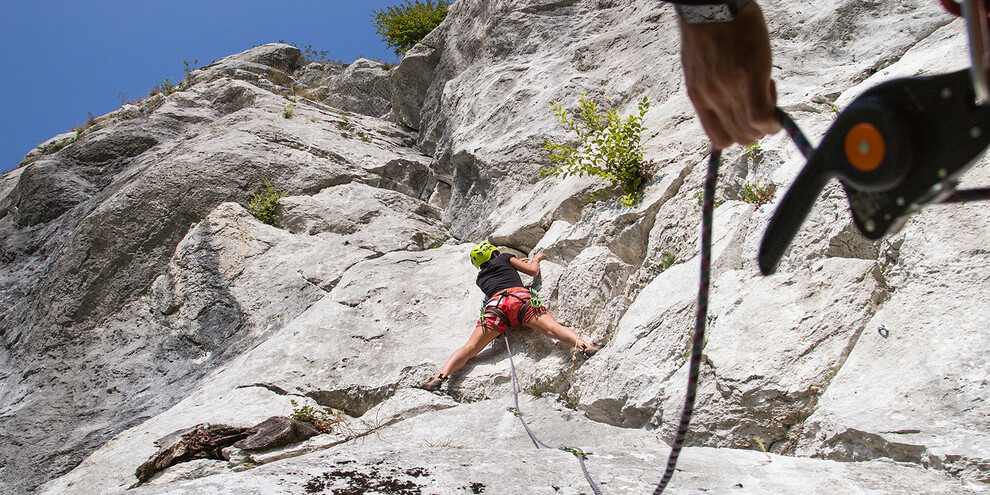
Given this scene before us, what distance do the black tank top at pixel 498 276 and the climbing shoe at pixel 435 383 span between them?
939 millimetres

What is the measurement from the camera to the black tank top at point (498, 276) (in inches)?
225

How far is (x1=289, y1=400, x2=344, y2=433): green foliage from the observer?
4.94 meters

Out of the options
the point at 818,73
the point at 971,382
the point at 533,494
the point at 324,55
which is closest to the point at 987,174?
the point at 971,382

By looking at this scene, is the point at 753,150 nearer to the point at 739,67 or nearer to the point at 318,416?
the point at 739,67

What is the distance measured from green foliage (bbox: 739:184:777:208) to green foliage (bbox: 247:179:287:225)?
21.2 feet

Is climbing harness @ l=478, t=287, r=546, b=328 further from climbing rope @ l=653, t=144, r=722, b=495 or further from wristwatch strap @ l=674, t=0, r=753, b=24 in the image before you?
wristwatch strap @ l=674, t=0, r=753, b=24

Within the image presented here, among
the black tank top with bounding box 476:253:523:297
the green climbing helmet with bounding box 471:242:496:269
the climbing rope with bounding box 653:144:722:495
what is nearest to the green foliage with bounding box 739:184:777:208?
the black tank top with bounding box 476:253:523:297

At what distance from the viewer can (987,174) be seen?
3.13 m

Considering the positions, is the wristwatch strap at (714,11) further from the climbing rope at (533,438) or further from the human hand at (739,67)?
the climbing rope at (533,438)

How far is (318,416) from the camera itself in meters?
5.10

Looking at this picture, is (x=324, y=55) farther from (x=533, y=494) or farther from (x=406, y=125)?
(x=533, y=494)

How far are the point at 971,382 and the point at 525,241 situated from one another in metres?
4.57

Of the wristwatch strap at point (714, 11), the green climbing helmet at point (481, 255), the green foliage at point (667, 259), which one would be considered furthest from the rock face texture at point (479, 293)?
the wristwatch strap at point (714, 11)

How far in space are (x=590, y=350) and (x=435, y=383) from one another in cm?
144
